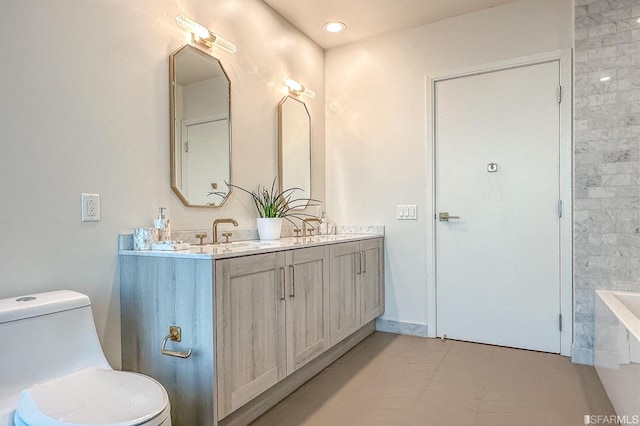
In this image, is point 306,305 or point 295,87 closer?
point 306,305

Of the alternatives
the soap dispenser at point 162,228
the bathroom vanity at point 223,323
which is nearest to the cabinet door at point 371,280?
the bathroom vanity at point 223,323

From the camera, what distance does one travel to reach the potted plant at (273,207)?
2.64 metres

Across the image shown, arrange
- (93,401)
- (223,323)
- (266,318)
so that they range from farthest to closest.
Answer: (266,318) → (223,323) → (93,401)

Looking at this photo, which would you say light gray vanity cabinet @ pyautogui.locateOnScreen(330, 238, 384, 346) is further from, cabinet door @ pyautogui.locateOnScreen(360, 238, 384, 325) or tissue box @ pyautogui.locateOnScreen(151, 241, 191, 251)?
tissue box @ pyautogui.locateOnScreen(151, 241, 191, 251)

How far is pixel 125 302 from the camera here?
1868mm

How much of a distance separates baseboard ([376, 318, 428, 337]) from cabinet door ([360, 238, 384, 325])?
13cm

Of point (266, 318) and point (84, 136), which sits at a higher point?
point (84, 136)

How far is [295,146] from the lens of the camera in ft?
10.5

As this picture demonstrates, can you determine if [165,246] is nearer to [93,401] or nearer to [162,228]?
[162,228]

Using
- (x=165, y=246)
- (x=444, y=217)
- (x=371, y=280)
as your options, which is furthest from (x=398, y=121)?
(x=165, y=246)

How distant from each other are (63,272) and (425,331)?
8.58 feet

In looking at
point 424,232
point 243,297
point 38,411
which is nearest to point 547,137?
point 424,232

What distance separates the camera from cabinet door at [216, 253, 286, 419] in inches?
65.0

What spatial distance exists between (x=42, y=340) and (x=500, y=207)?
113 inches
